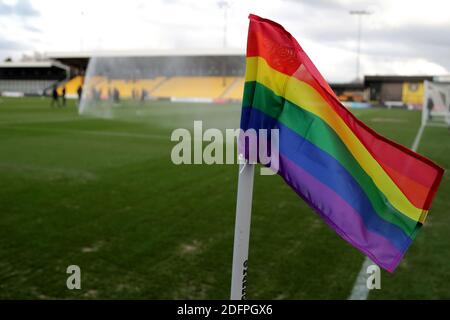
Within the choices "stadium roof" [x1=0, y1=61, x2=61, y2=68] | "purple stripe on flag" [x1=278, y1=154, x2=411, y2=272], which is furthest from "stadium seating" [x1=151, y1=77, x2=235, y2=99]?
"purple stripe on flag" [x1=278, y1=154, x2=411, y2=272]

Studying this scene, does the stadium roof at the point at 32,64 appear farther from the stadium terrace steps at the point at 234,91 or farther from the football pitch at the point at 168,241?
the football pitch at the point at 168,241

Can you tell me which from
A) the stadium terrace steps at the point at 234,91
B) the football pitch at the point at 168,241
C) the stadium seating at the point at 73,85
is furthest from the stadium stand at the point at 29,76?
the football pitch at the point at 168,241

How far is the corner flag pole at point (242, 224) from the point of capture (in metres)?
2.07

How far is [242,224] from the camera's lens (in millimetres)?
2086

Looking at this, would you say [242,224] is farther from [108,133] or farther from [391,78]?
[391,78]

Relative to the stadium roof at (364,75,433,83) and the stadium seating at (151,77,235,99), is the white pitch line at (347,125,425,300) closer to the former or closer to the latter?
the stadium seating at (151,77,235,99)

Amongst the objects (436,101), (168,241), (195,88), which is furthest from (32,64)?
→ (168,241)

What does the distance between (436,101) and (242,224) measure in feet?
89.4

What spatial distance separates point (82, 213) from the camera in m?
6.03

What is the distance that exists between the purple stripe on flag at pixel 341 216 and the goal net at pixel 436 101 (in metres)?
24.5

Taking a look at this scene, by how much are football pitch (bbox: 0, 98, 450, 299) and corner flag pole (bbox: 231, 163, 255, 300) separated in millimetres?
1735
